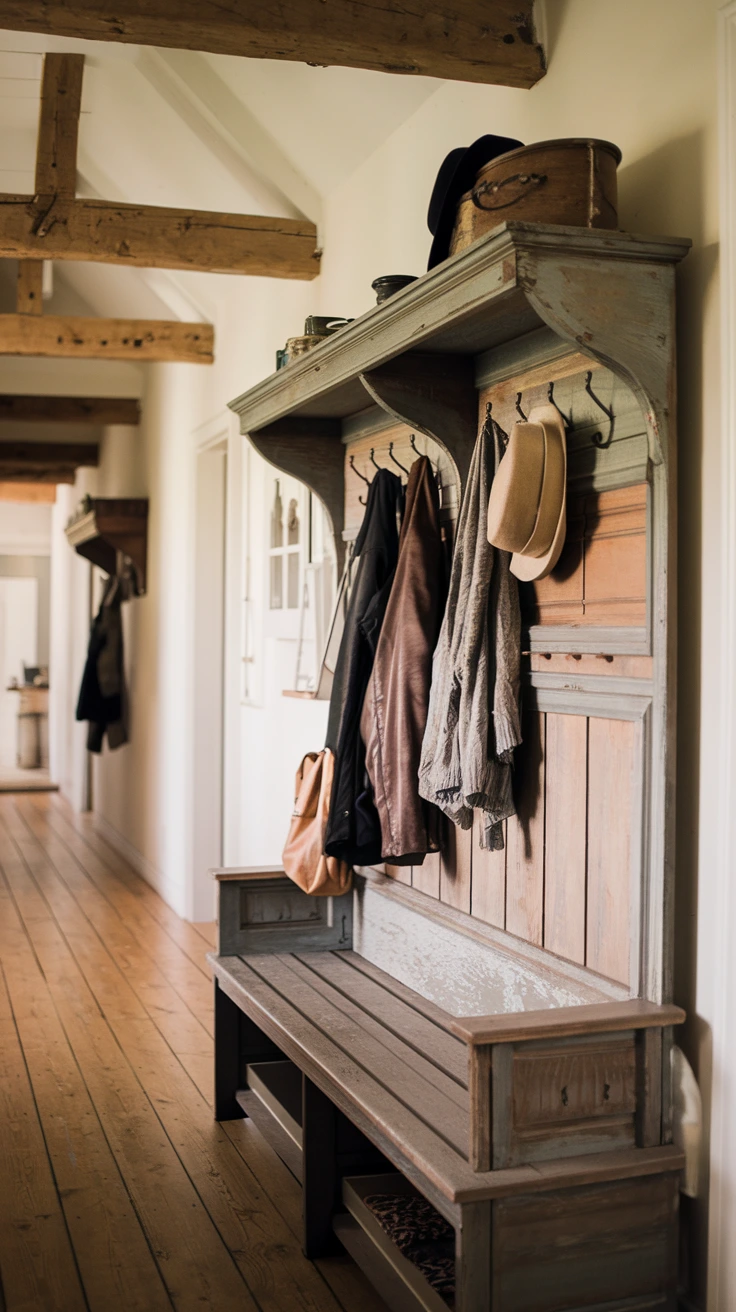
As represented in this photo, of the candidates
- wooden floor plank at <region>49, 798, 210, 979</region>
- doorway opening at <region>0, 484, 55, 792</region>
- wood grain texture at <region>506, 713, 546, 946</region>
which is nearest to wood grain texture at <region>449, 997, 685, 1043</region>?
wood grain texture at <region>506, 713, 546, 946</region>

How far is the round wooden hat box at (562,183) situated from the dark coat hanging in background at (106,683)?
236 inches

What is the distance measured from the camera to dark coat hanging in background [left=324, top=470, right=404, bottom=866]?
2.96m

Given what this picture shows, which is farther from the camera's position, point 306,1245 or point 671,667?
point 306,1245

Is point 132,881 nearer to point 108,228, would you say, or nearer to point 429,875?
point 108,228

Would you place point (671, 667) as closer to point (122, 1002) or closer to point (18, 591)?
point (122, 1002)

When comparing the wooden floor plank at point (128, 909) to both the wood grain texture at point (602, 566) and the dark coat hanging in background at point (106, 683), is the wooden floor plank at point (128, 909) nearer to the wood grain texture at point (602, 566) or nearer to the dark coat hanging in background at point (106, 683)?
the dark coat hanging in background at point (106, 683)

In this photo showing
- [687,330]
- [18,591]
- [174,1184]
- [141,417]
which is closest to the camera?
[687,330]

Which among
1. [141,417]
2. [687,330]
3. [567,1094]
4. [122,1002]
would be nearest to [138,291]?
[141,417]

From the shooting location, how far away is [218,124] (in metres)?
4.07

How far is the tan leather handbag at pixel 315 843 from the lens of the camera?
127 inches

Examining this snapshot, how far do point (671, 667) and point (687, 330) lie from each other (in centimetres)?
57

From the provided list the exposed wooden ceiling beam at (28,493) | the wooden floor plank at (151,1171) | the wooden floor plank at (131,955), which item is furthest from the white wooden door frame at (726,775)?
the exposed wooden ceiling beam at (28,493)

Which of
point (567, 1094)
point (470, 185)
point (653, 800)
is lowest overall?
point (567, 1094)

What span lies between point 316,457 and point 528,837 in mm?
1509
